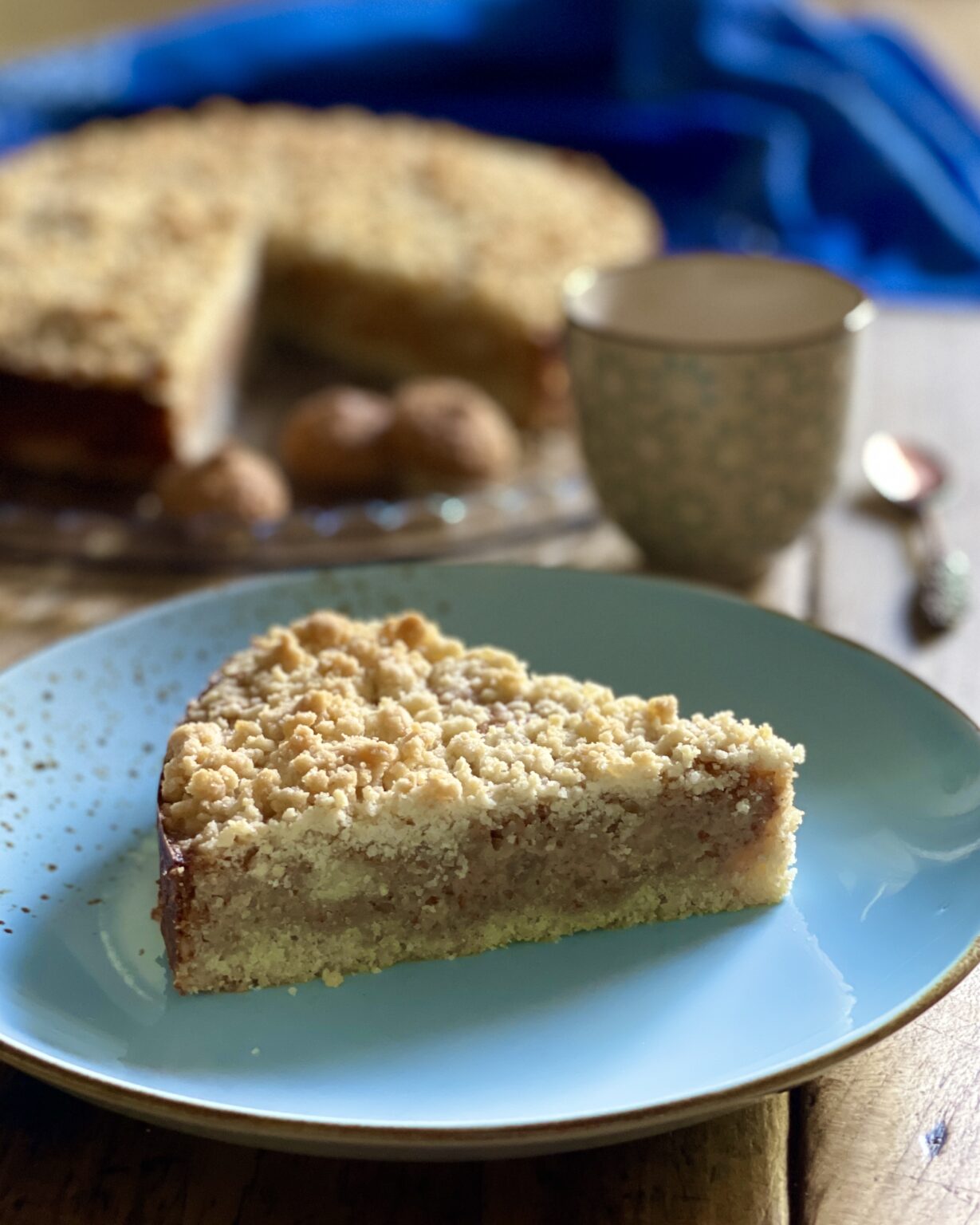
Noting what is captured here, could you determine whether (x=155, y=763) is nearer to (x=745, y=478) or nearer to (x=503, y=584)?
(x=503, y=584)

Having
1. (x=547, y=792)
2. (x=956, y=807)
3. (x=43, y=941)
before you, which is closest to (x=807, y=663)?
(x=956, y=807)

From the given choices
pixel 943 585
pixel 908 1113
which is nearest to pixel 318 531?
pixel 943 585

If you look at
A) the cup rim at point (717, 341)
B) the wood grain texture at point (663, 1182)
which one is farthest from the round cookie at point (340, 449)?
the wood grain texture at point (663, 1182)

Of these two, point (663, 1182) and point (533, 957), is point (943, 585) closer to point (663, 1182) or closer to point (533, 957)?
point (533, 957)

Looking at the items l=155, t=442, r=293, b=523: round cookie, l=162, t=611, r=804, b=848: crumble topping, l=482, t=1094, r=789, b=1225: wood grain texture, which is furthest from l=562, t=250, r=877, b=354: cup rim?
l=482, t=1094, r=789, b=1225: wood grain texture

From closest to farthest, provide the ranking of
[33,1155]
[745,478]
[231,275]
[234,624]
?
1. [33,1155]
2. [234,624]
3. [745,478]
4. [231,275]
